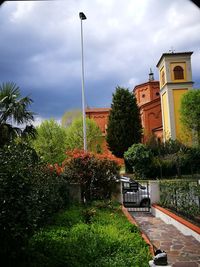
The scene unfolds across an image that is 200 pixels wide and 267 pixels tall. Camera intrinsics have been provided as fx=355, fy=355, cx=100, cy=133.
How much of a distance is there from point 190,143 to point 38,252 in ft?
114

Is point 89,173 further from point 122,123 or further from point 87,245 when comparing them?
point 122,123

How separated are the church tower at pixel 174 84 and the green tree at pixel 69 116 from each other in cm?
1185

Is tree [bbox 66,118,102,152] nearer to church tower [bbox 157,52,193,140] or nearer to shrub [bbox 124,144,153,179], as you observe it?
church tower [bbox 157,52,193,140]

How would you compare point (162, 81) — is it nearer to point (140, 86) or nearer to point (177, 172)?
point (140, 86)

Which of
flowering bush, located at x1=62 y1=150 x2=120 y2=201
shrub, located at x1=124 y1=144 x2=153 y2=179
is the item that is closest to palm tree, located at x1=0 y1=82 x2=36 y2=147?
flowering bush, located at x1=62 y1=150 x2=120 y2=201

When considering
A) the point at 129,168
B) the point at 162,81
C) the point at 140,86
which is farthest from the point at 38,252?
the point at 140,86

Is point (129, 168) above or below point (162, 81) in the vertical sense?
below

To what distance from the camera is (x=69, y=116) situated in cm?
4875

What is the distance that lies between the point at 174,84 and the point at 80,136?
1329 centimetres

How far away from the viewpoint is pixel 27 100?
16.0 meters

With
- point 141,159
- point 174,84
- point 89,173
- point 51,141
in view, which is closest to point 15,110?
point 89,173

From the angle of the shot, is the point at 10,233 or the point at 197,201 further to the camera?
the point at 197,201

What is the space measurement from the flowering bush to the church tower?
1094 inches

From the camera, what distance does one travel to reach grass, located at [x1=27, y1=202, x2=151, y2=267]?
637cm
